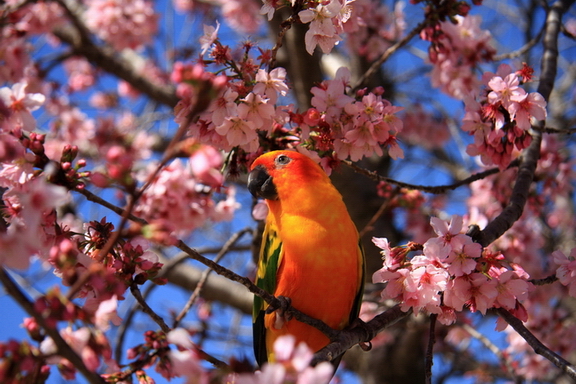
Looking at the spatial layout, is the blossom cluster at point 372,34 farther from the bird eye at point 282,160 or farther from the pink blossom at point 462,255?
the pink blossom at point 462,255

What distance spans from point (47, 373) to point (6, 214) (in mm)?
723

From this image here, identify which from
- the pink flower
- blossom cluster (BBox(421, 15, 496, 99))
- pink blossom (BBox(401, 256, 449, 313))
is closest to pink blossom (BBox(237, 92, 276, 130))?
pink blossom (BBox(401, 256, 449, 313))

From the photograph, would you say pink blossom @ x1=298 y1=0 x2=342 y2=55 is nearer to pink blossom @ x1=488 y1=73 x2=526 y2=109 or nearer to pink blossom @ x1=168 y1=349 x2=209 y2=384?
pink blossom @ x1=488 y1=73 x2=526 y2=109

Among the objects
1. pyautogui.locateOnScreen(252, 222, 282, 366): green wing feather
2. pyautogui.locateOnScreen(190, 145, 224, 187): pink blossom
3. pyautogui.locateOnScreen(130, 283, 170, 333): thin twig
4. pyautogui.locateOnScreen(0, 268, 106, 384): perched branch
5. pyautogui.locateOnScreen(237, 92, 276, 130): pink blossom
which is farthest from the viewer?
pyautogui.locateOnScreen(252, 222, 282, 366): green wing feather

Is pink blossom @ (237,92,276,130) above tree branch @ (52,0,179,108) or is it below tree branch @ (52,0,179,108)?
below

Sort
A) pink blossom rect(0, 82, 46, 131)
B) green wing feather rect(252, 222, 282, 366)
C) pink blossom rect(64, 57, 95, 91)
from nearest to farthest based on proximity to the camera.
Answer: pink blossom rect(0, 82, 46, 131)
green wing feather rect(252, 222, 282, 366)
pink blossom rect(64, 57, 95, 91)

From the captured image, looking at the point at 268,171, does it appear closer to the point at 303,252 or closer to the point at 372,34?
the point at 303,252

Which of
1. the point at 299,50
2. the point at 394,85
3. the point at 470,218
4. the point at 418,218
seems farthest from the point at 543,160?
the point at 394,85

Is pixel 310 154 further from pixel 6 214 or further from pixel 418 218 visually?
pixel 418 218

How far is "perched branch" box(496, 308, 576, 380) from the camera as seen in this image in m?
1.62

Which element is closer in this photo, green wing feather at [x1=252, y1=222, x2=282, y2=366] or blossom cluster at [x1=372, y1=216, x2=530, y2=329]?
blossom cluster at [x1=372, y1=216, x2=530, y2=329]

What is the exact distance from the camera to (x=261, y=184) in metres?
2.39

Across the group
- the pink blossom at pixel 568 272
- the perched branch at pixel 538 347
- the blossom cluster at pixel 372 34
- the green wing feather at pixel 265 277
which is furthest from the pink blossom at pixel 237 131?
the blossom cluster at pixel 372 34

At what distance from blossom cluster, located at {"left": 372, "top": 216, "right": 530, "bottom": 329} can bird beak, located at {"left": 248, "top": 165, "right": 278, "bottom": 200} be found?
2.38ft
